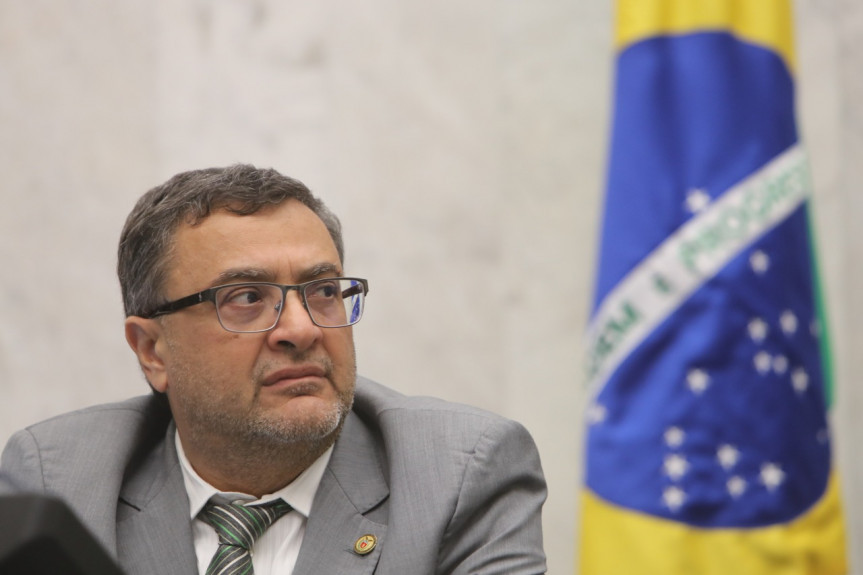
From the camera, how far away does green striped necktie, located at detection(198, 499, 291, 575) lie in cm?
228

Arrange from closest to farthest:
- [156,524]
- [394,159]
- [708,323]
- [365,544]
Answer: [365,544] → [156,524] → [708,323] → [394,159]

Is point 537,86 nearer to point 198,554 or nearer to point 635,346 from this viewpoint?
point 635,346

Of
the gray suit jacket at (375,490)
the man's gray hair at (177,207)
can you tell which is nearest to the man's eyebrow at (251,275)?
the man's gray hair at (177,207)

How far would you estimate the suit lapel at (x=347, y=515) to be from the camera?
7.44 ft

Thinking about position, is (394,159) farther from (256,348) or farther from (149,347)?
(256,348)

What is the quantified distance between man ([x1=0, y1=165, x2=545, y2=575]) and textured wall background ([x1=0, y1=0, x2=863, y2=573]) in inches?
66.7

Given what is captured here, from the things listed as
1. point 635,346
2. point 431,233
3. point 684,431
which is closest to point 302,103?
point 431,233

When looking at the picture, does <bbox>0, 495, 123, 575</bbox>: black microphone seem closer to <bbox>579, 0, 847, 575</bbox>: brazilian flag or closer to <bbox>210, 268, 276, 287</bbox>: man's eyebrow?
<bbox>210, 268, 276, 287</bbox>: man's eyebrow

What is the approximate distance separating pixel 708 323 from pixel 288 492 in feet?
4.76

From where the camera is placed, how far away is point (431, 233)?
429 centimetres

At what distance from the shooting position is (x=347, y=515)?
2350 millimetres

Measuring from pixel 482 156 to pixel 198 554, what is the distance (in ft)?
7.75

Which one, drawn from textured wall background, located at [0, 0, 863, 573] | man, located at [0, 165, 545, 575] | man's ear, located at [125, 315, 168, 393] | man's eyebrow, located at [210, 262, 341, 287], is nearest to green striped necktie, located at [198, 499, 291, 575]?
man, located at [0, 165, 545, 575]

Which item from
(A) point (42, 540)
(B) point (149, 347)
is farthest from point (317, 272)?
(A) point (42, 540)
